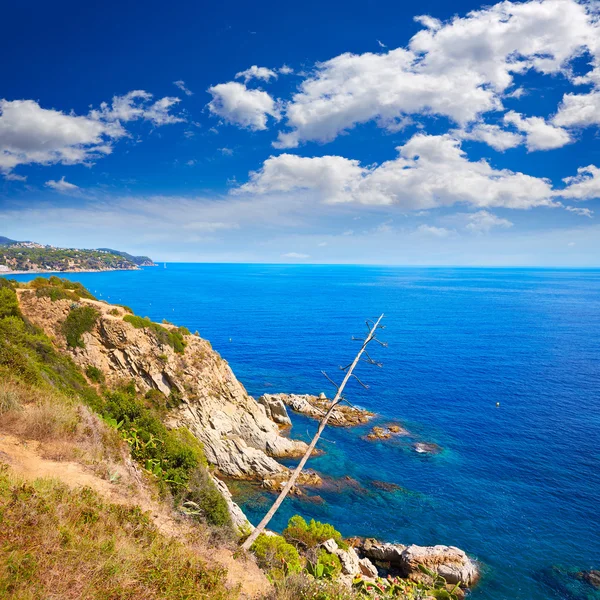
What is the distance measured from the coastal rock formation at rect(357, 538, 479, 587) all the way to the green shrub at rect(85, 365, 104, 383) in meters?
29.5

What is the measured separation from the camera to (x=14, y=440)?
13.7 metres

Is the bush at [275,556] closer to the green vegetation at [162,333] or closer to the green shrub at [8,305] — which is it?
the green vegetation at [162,333]

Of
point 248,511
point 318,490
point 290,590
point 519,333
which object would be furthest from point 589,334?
point 290,590

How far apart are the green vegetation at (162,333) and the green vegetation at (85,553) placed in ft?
104

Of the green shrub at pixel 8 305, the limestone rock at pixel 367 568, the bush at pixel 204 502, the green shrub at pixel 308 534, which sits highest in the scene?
the green shrub at pixel 8 305

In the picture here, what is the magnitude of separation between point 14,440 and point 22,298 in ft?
107

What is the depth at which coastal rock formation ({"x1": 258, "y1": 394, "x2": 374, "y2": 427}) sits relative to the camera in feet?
166

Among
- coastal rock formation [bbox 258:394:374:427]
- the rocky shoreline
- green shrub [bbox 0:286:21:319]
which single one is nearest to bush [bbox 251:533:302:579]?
the rocky shoreline

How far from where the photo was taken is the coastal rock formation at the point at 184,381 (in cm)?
3828

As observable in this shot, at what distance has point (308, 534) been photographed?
25.2 metres

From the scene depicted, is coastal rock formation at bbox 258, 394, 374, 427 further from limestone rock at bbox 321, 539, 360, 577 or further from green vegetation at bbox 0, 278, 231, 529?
green vegetation at bbox 0, 278, 231, 529

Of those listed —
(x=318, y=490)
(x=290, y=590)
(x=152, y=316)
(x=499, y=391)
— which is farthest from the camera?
(x=152, y=316)

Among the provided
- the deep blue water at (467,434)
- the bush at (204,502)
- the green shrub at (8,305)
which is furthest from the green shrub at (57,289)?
the bush at (204,502)

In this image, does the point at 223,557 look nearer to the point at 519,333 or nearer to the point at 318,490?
the point at 318,490
